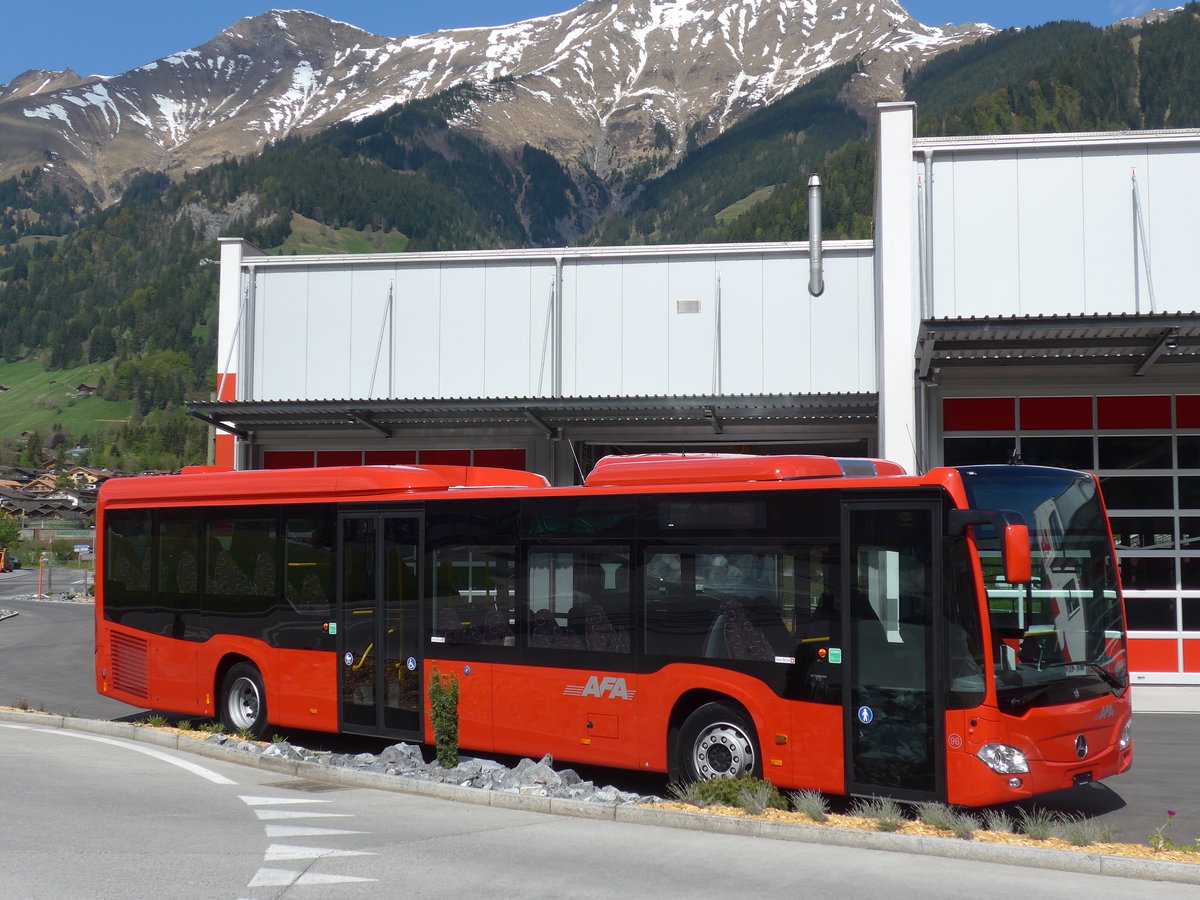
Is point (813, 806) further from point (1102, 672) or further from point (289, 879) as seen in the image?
point (289, 879)

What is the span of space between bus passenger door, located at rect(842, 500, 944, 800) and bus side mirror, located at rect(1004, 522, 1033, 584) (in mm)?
683

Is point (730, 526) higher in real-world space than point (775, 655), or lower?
higher

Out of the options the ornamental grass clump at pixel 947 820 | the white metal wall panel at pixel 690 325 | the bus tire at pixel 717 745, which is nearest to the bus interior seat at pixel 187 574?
the bus tire at pixel 717 745

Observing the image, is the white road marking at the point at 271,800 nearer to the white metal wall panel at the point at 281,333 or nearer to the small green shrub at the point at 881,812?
the small green shrub at the point at 881,812

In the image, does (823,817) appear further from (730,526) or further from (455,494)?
(455,494)

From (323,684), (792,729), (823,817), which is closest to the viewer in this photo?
(823,817)

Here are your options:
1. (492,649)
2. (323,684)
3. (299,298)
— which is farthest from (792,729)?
(299,298)

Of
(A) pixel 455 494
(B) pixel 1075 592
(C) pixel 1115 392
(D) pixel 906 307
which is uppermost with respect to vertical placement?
(D) pixel 906 307

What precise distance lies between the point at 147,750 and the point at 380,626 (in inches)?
114

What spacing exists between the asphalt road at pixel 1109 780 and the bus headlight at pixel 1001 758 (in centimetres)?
108

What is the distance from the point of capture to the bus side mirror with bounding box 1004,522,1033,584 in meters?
8.76

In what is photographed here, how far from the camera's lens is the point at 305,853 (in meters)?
8.34

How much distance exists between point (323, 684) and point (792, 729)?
571 cm

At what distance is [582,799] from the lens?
408 inches
